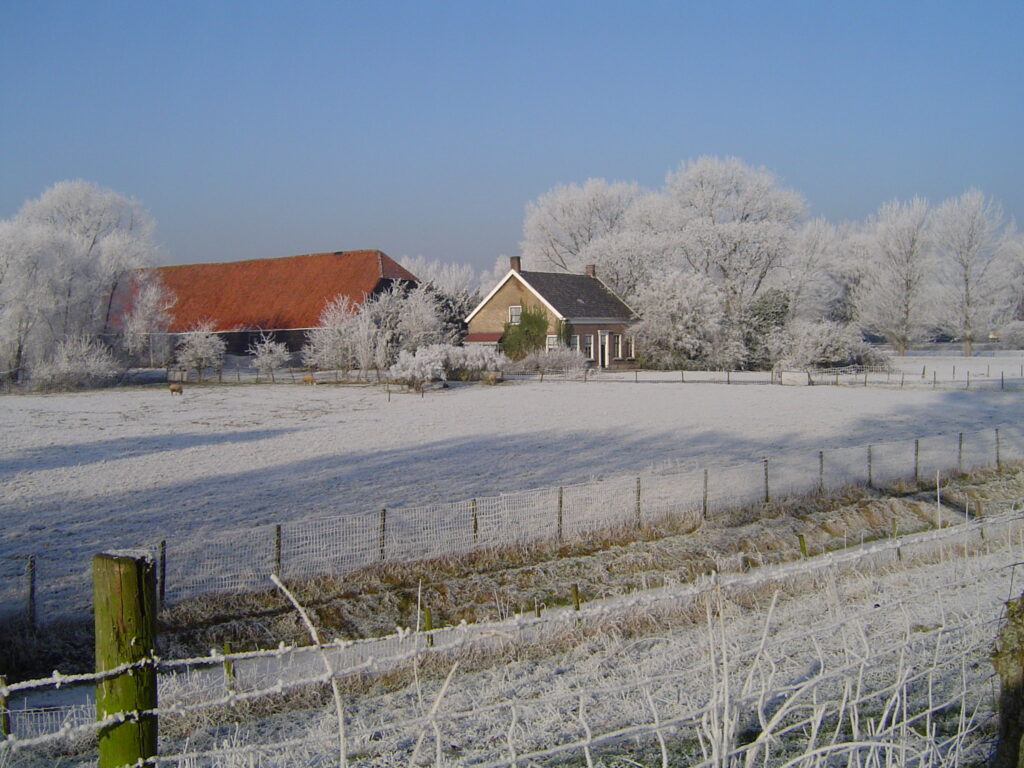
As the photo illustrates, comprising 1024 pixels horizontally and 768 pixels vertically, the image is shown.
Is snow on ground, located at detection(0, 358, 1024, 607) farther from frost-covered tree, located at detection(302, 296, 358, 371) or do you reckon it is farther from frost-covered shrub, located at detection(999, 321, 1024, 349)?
frost-covered shrub, located at detection(999, 321, 1024, 349)

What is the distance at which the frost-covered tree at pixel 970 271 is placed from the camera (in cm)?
6600

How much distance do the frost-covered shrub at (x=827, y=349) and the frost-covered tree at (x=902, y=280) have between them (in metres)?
16.5

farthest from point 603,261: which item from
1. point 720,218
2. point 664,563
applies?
point 664,563

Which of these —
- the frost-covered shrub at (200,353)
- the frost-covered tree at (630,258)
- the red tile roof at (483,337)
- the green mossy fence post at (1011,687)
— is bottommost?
the green mossy fence post at (1011,687)

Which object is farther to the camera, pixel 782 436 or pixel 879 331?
pixel 879 331

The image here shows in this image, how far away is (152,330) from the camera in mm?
50688

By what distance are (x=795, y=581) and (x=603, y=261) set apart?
189 ft

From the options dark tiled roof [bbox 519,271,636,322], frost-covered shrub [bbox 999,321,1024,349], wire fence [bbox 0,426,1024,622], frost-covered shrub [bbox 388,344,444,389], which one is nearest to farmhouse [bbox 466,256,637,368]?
dark tiled roof [bbox 519,271,636,322]

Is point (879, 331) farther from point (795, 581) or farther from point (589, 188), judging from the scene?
point (795, 581)

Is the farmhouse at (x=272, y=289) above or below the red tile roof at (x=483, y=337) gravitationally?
above

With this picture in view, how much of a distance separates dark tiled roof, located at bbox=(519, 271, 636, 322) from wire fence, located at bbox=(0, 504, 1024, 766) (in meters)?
46.4

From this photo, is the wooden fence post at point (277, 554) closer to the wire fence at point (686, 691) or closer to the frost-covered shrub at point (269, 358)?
the wire fence at point (686, 691)

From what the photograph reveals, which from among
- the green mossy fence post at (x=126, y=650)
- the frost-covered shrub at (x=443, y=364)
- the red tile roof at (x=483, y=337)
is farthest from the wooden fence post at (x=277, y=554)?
the red tile roof at (x=483, y=337)

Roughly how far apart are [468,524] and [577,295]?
143ft
